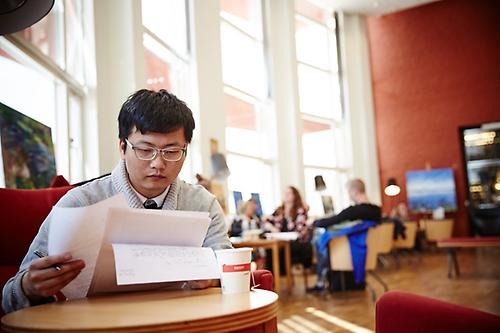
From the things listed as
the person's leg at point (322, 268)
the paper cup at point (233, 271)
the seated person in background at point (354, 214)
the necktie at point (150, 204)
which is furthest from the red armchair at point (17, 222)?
the person's leg at point (322, 268)

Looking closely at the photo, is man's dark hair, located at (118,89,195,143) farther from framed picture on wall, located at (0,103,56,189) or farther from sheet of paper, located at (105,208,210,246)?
framed picture on wall, located at (0,103,56,189)

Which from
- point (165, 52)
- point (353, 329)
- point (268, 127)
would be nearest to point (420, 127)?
point (268, 127)

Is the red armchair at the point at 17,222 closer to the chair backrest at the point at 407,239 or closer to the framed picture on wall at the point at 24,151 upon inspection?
the framed picture on wall at the point at 24,151

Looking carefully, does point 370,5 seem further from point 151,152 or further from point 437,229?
point 151,152

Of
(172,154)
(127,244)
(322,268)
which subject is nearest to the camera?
(127,244)

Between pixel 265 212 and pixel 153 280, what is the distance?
7810 millimetres

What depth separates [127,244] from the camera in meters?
1.32

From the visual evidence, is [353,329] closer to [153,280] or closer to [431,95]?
[153,280]

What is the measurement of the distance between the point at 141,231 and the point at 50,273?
25 centimetres

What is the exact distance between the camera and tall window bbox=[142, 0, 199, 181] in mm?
6048

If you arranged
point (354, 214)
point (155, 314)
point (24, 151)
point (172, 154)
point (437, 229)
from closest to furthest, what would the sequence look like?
point (155, 314), point (172, 154), point (24, 151), point (354, 214), point (437, 229)

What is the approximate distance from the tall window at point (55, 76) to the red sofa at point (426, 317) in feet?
8.75

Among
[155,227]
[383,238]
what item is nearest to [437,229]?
[383,238]

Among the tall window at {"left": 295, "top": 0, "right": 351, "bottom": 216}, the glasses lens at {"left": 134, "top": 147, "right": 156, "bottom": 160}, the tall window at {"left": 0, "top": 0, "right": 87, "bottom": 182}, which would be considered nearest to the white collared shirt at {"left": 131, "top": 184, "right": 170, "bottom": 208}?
the glasses lens at {"left": 134, "top": 147, "right": 156, "bottom": 160}
